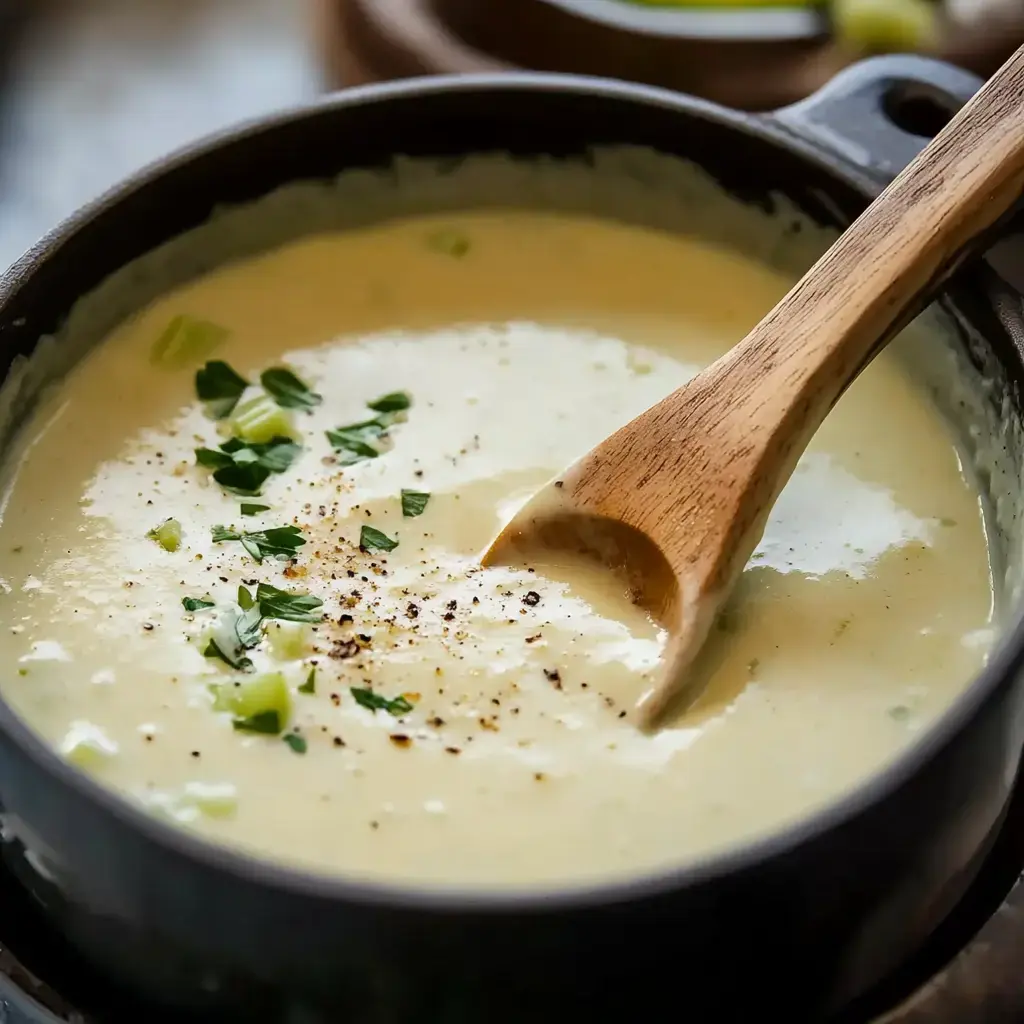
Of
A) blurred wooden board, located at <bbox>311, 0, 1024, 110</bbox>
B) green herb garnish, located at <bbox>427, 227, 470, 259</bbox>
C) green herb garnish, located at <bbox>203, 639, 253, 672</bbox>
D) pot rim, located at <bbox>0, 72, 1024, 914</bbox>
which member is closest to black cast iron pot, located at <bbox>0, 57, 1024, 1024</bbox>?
pot rim, located at <bbox>0, 72, 1024, 914</bbox>

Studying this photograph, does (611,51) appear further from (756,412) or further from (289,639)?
(289,639)

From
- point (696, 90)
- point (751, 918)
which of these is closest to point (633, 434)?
point (751, 918)

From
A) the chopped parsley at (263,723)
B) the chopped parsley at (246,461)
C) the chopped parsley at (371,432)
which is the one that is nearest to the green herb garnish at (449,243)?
the chopped parsley at (371,432)

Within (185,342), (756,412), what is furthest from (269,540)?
(756,412)

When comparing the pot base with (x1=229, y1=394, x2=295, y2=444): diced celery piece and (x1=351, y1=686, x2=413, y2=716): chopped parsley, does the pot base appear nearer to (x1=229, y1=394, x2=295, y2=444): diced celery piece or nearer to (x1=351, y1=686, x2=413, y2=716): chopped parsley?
(x1=351, y1=686, x2=413, y2=716): chopped parsley

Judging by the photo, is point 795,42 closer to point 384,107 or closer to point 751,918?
point 384,107
